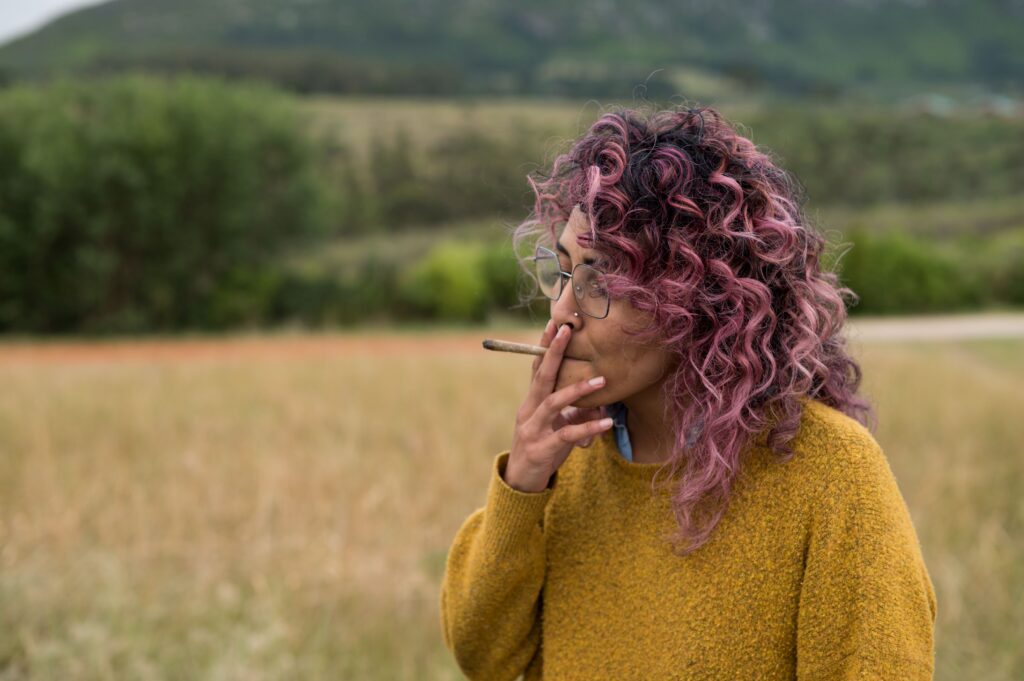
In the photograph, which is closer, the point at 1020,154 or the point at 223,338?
the point at 223,338

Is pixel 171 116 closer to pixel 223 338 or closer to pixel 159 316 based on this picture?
pixel 159 316

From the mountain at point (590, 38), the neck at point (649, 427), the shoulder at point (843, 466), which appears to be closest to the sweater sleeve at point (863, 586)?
the shoulder at point (843, 466)

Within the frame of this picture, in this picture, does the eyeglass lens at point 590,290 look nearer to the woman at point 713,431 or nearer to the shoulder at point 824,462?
the woman at point 713,431

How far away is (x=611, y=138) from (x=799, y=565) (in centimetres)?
72

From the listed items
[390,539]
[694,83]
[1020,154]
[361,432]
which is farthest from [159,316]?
[694,83]

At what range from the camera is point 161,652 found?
3.34 m

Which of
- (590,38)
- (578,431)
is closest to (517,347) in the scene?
(578,431)

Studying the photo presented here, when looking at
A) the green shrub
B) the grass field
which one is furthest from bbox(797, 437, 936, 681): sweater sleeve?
the green shrub

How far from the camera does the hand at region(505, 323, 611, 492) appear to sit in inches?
56.9

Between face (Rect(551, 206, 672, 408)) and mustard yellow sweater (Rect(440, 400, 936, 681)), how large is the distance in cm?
17

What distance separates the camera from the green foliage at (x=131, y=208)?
870 inches

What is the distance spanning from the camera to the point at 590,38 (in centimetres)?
15488

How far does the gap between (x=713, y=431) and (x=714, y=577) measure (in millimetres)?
225

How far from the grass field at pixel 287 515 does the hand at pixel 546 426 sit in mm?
786
